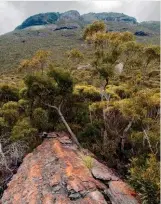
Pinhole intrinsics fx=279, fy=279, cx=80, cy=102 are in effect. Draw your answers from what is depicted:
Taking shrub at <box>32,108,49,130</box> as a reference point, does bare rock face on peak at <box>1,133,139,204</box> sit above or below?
below

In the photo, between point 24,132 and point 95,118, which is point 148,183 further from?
point 95,118

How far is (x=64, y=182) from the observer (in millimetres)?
10789

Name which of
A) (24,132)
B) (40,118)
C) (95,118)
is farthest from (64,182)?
(95,118)

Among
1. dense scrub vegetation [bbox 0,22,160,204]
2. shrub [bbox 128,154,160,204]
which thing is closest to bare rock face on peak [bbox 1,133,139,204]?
shrub [bbox 128,154,160,204]

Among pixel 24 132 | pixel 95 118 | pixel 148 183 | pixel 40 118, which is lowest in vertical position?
pixel 95 118

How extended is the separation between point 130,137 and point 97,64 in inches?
192

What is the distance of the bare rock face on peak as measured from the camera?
392 inches

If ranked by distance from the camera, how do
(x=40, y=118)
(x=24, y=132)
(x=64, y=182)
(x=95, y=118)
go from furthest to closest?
(x=95, y=118) < (x=40, y=118) < (x=24, y=132) < (x=64, y=182)

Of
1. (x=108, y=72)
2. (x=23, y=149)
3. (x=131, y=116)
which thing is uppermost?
(x=108, y=72)

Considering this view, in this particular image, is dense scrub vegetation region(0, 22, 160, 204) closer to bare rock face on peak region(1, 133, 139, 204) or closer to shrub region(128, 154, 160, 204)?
shrub region(128, 154, 160, 204)

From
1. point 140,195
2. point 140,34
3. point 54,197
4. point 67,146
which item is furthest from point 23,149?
point 140,34

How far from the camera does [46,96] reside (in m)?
17.0

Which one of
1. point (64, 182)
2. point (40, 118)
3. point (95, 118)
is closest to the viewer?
point (64, 182)

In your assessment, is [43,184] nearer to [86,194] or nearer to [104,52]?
[86,194]
